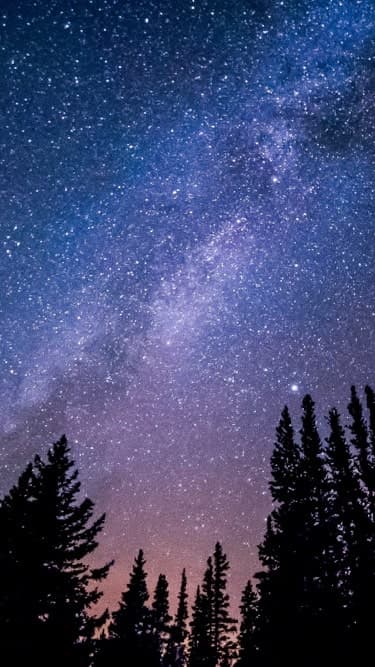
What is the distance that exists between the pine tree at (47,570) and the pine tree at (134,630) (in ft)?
29.9

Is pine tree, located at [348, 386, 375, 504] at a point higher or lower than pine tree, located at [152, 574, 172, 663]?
higher

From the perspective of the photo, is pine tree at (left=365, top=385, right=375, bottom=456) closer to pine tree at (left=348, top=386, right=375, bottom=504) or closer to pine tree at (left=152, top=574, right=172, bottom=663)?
pine tree at (left=348, top=386, right=375, bottom=504)

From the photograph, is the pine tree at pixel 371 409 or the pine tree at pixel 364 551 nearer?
the pine tree at pixel 364 551

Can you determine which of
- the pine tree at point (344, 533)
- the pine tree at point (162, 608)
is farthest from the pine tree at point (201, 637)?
the pine tree at point (344, 533)

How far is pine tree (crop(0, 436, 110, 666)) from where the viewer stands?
35.1 feet

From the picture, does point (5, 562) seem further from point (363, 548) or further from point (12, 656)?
point (363, 548)

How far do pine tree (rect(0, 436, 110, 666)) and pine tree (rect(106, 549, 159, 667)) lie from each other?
912 centimetres

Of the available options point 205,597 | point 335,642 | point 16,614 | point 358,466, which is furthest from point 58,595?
point 205,597

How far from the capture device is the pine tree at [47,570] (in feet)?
35.1

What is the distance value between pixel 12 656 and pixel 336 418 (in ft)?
90.3

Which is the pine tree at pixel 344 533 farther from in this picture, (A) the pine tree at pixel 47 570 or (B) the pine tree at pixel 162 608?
(B) the pine tree at pixel 162 608

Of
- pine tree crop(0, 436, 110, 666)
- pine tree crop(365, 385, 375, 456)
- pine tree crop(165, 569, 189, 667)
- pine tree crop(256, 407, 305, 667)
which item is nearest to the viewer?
pine tree crop(0, 436, 110, 666)

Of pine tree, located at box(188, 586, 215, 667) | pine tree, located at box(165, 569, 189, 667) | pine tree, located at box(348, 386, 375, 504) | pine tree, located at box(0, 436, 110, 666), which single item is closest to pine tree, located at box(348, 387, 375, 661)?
pine tree, located at box(348, 386, 375, 504)

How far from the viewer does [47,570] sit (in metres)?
11.9
